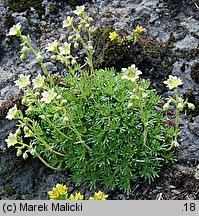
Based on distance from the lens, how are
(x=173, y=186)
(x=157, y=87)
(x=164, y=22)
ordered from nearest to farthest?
(x=173, y=186), (x=157, y=87), (x=164, y=22)

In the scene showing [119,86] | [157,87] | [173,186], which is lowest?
[173,186]

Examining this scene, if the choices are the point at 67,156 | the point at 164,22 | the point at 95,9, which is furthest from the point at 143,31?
the point at 67,156

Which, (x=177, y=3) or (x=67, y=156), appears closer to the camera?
(x=67, y=156)

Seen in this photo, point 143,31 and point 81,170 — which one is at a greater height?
point 143,31

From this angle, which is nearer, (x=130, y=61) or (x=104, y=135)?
(x=104, y=135)

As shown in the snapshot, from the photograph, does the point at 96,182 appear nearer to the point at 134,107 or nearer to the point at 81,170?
the point at 81,170

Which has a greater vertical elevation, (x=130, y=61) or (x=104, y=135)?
(x=130, y=61)

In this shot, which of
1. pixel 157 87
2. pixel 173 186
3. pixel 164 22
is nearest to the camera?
pixel 173 186
